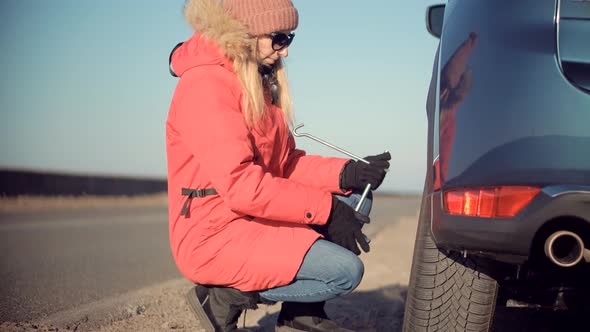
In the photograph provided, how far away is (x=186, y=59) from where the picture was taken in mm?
2850

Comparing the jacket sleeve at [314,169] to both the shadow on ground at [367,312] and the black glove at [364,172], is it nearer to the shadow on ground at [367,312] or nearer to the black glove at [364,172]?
the black glove at [364,172]

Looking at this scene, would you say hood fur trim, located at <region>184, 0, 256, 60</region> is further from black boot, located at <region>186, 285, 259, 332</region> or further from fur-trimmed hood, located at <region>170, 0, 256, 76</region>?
black boot, located at <region>186, 285, 259, 332</region>

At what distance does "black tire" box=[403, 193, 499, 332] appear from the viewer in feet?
7.86

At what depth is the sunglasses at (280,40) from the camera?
298cm

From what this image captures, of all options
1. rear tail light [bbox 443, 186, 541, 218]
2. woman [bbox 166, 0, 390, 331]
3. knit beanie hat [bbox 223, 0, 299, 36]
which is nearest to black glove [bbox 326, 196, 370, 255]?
woman [bbox 166, 0, 390, 331]

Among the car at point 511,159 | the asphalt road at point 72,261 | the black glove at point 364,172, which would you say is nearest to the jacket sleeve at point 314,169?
the black glove at point 364,172

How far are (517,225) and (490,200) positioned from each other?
0.40 feet

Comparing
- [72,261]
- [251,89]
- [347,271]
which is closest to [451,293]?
[347,271]

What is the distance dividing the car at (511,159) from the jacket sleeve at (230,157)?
553 mm

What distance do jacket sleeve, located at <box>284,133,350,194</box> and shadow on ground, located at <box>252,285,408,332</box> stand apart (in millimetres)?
951

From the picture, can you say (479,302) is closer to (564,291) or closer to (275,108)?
(564,291)

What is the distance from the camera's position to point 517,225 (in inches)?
76.8

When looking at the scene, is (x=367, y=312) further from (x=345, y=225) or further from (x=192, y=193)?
(x=192, y=193)

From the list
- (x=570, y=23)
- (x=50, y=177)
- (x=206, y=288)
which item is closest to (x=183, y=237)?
(x=206, y=288)
